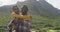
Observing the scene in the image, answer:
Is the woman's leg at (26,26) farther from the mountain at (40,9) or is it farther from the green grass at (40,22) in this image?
the mountain at (40,9)

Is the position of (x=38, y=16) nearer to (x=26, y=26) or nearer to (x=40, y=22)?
(x=40, y=22)

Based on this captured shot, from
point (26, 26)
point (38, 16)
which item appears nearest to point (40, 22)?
point (38, 16)

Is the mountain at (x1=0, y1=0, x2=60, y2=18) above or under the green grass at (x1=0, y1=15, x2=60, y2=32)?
above

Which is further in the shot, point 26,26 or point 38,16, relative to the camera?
point 38,16

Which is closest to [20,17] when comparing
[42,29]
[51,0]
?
[42,29]

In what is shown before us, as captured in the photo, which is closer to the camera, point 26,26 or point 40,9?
point 26,26

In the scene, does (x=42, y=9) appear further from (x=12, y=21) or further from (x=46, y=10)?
(x=12, y=21)

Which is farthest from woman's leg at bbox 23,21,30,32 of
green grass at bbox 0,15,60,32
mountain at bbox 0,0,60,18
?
mountain at bbox 0,0,60,18

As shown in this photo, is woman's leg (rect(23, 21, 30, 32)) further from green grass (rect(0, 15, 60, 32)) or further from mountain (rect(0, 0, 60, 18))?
mountain (rect(0, 0, 60, 18))

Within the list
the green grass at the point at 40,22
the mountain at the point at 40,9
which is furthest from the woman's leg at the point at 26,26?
the mountain at the point at 40,9

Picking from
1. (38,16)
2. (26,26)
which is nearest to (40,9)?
(38,16)

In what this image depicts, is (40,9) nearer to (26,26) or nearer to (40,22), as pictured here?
(40,22)

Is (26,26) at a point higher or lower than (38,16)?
lower

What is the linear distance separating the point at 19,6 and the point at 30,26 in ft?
0.96
